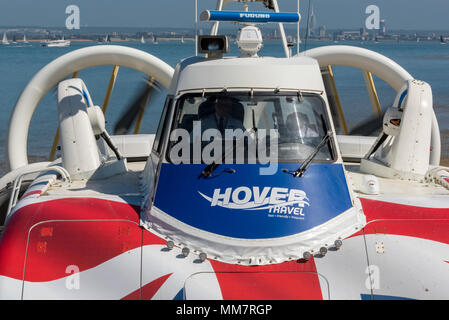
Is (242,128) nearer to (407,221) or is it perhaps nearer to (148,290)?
(407,221)

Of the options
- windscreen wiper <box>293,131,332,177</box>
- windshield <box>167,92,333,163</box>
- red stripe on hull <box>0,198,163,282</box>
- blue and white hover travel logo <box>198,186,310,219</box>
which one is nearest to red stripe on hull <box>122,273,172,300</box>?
red stripe on hull <box>0,198,163,282</box>

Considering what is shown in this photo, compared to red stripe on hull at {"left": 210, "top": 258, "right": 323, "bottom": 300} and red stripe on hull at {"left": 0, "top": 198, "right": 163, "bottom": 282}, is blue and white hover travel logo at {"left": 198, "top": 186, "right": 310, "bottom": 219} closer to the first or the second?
red stripe on hull at {"left": 210, "top": 258, "right": 323, "bottom": 300}

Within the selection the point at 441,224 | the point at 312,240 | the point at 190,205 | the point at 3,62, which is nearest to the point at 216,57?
the point at 190,205

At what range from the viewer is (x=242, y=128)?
518 centimetres

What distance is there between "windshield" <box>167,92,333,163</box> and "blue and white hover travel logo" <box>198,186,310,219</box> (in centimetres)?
33

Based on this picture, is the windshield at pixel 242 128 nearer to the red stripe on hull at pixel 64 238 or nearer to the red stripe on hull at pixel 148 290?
the red stripe on hull at pixel 64 238

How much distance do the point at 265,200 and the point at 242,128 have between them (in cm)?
87

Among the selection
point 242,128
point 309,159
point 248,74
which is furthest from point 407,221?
point 248,74

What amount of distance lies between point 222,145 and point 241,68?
1.94 feet

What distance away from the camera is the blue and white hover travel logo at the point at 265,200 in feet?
14.6

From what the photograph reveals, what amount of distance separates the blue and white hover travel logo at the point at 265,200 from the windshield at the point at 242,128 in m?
0.33

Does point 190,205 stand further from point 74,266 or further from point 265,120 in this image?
point 265,120

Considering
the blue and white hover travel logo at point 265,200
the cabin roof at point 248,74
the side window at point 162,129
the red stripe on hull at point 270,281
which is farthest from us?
the side window at point 162,129

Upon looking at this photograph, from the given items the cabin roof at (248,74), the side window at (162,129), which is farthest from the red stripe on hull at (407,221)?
the side window at (162,129)
